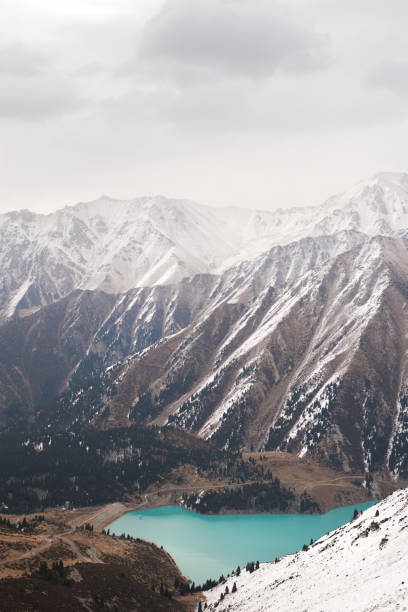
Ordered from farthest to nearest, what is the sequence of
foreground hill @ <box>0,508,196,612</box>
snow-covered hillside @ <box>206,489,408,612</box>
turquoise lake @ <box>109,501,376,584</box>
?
1. turquoise lake @ <box>109,501,376,584</box>
2. foreground hill @ <box>0,508,196,612</box>
3. snow-covered hillside @ <box>206,489,408,612</box>

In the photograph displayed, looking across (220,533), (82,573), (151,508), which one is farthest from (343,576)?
(151,508)

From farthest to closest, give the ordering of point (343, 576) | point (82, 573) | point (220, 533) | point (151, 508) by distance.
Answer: point (151, 508), point (220, 533), point (82, 573), point (343, 576)

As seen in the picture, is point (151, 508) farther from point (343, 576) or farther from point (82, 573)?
point (343, 576)

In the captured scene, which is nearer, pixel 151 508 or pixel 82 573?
pixel 82 573

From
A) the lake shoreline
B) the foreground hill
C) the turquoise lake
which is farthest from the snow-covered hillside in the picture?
the lake shoreline

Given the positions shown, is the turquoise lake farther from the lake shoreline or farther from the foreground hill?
the foreground hill

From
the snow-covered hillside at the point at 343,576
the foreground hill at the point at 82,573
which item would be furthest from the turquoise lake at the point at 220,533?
the snow-covered hillside at the point at 343,576

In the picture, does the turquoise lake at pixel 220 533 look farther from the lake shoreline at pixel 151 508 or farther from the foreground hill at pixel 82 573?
the foreground hill at pixel 82 573

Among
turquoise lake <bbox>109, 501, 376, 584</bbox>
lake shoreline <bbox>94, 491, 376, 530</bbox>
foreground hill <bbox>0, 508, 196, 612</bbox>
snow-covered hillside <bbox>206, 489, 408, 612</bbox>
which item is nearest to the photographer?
snow-covered hillside <bbox>206, 489, 408, 612</bbox>
